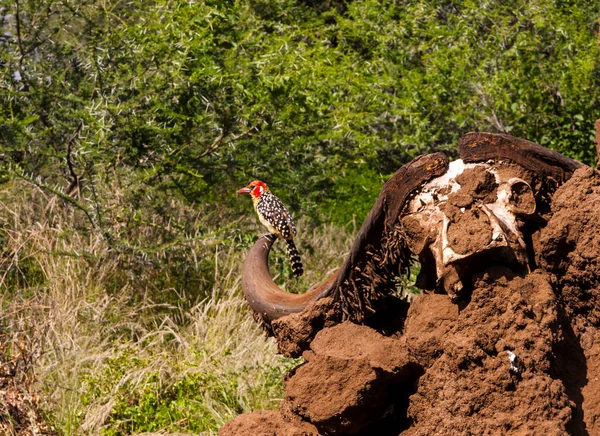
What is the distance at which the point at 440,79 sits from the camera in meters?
9.79

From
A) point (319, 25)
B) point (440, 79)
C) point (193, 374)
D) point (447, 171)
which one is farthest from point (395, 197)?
point (319, 25)

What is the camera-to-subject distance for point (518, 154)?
317 centimetres

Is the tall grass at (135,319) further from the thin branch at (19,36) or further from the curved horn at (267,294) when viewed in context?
the curved horn at (267,294)

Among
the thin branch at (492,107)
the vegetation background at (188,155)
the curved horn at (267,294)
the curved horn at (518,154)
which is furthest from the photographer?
the thin branch at (492,107)

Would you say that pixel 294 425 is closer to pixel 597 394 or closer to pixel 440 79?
pixel 597 394

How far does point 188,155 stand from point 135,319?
1.77 m

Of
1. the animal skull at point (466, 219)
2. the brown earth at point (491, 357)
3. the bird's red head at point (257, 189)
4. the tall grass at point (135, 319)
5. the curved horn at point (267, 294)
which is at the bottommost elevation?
the tall grass at point (135, 319)

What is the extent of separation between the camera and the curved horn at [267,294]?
3.53 m

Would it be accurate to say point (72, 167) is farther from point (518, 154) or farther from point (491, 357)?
point (491, 357)

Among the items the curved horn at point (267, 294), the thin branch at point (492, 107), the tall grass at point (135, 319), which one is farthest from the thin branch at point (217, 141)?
the curved horn at point (267, 294)

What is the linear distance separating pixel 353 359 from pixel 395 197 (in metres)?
0.56

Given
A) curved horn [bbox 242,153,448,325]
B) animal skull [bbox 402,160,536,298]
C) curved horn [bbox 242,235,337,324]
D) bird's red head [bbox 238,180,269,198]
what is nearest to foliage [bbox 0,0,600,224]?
bird's red head [bbox 238,180,269,198]

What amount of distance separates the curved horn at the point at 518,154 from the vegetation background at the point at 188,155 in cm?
337

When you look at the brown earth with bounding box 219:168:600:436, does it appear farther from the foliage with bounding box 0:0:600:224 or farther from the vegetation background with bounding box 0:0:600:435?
the foliage with bounding box 0:0:600:224
